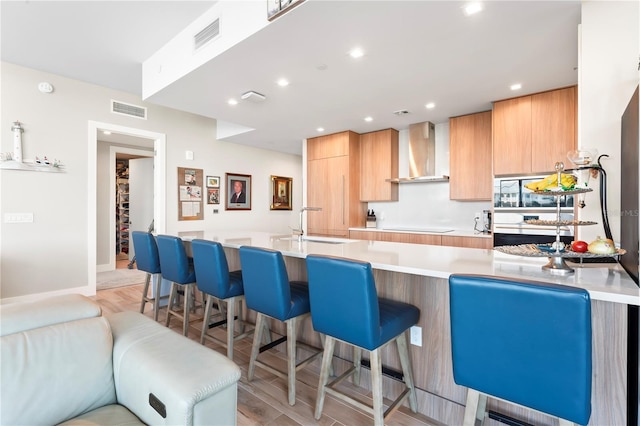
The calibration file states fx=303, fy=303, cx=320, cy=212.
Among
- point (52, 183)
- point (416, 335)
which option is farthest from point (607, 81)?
point (52, 183)

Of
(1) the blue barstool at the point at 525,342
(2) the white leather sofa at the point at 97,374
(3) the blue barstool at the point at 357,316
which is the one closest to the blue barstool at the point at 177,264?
(2) the white leather sofa at the point at 97,374

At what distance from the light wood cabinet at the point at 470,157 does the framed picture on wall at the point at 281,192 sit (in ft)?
12.4

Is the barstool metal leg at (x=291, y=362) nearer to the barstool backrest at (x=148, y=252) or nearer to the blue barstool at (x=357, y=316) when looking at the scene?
the blue barstool at (x=357, y=316)

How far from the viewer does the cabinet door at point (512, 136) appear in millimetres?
3354

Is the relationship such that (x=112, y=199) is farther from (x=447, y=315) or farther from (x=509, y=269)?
(x=509, y=269)

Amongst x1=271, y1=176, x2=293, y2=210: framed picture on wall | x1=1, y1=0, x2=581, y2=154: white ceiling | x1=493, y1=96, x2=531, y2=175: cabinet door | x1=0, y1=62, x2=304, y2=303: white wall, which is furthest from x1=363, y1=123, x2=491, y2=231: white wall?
x1=0, y1=62, x2=304, y2=303: white wall

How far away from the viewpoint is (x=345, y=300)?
150 cm

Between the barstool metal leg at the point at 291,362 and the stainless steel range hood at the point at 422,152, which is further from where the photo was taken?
the stainless steel range hood at the point at 422,152

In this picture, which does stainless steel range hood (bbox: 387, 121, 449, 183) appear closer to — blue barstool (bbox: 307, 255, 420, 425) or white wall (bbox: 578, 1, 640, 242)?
white wall (bbox: 578, 1, 640, 242)

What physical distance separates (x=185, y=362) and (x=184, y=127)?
480 centimetres

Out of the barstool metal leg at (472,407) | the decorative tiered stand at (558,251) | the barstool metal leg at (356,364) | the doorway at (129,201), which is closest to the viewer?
the barstool metal leg at (472,407)

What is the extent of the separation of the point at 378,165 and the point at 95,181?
13.5 ft

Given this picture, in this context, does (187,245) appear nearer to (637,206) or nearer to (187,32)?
(187,32)

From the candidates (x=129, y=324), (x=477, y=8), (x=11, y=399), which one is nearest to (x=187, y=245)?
(x=129, y=324)
